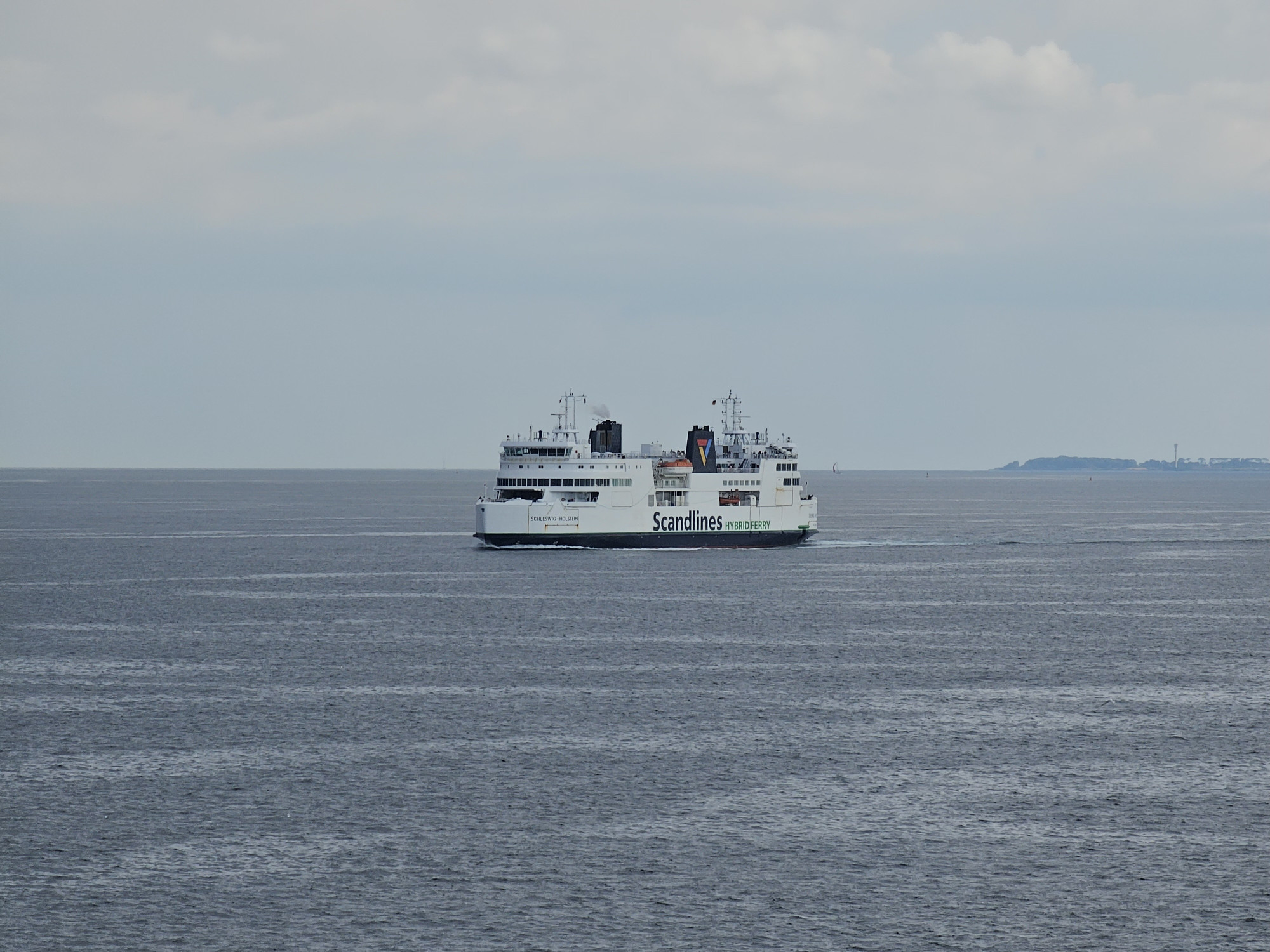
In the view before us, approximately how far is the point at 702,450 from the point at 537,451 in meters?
13.3

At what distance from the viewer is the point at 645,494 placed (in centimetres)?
9812

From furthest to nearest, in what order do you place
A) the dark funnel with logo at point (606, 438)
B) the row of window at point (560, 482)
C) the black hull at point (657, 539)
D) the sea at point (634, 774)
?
the dark funnel with logo at point (606, 438)
the black hull at point (657, 539)
the row of window at point (560, 482)
the sea at point (634, 774)

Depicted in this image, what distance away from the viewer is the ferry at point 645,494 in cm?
9462

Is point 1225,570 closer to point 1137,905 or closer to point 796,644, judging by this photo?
point 796,644

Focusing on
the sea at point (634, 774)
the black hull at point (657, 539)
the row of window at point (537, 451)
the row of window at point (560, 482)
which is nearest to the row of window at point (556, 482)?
the row of window at point (560, 482)

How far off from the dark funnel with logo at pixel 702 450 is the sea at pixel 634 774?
27.6 meters

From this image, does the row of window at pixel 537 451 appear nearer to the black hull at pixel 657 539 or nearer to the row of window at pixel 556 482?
the row of window at pixel 556 482

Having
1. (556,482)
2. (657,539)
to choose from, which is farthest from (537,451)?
(657,539)

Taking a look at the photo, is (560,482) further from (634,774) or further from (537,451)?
(634,774)

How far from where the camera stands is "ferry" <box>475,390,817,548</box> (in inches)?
3725

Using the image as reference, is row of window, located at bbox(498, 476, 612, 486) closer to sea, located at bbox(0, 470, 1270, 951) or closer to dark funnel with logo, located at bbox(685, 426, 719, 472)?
dark funnel with logo, located at bbox(685, 426, 719, 472)

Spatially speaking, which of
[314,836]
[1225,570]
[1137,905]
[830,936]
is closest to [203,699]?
[314,836]

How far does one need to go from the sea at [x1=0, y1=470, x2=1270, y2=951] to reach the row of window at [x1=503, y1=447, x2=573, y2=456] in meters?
20.9

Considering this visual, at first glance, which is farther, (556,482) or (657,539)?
(657,539)
